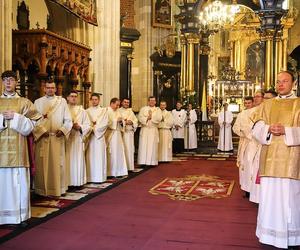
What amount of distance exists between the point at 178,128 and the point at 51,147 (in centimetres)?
915

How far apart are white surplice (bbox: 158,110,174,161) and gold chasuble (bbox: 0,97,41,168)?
25.5ft

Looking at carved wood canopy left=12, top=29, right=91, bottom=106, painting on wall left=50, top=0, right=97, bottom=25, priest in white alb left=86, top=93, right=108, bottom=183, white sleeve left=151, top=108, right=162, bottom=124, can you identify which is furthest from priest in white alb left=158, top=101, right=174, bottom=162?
priest in white alb left=86, top=93, right=108, bottom=183

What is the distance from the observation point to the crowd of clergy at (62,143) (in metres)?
6.04

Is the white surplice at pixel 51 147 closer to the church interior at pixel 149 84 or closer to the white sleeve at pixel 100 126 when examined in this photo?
the church interior at pixel 149 84

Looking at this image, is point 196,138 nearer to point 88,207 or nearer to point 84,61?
point 84,61

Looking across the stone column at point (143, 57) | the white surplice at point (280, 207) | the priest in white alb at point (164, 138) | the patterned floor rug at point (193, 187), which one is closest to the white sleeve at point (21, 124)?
the white surplice at point (280, 207)

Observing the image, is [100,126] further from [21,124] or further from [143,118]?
[21,124]

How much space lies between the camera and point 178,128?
16578 millimetres

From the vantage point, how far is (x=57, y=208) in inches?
283

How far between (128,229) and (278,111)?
2454mm

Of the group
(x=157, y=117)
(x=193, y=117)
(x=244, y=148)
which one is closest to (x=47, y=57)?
(x=244, y=148)

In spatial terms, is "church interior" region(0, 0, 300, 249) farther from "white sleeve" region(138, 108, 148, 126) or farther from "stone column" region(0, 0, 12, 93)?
"white sleeve" region(138, 108, 148, 126)

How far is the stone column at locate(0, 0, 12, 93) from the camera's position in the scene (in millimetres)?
7418

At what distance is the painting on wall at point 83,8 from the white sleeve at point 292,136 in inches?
261
